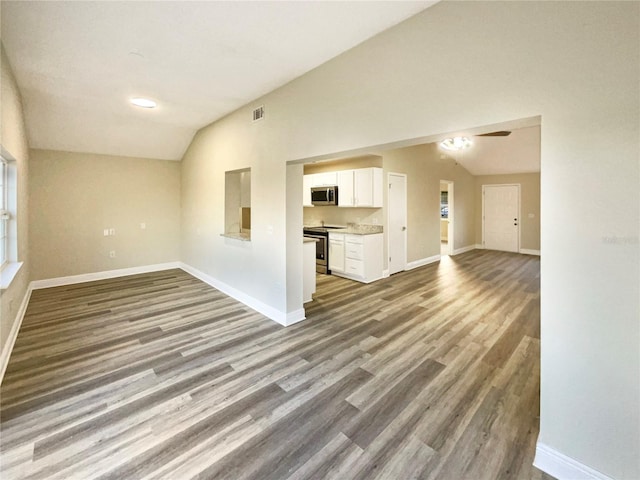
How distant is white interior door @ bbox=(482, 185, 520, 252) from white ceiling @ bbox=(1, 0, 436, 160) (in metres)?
8.50

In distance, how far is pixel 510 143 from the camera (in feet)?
23.4

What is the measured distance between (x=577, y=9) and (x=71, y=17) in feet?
10.9

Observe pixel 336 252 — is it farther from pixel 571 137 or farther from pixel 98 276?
pixel 98 276

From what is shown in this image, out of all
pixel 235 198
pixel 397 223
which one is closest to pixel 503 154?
pixel 397 223

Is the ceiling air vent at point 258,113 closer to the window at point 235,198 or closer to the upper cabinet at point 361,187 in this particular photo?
the window at point 235,198

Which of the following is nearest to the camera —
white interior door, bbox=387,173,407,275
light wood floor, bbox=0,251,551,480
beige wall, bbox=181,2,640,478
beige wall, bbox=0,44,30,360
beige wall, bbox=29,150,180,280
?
beige wall, bbox=181,2,640,478

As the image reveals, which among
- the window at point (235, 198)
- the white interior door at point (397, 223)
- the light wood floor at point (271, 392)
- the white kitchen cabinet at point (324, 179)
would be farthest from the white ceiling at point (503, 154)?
the window at point (235, 198)

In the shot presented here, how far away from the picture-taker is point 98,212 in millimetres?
5773

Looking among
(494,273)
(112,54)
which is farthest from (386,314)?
(112,54)

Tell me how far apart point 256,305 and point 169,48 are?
3131 millimetres

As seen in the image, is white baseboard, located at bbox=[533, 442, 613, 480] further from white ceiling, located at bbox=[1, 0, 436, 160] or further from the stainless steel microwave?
the stainless steel microwave

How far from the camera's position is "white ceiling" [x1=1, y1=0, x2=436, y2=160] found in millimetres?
2098

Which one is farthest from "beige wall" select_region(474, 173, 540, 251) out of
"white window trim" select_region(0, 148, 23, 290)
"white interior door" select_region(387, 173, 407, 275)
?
"white window trim" select_region(0, 148, 23, 290)

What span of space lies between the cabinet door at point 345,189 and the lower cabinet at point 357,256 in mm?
717
